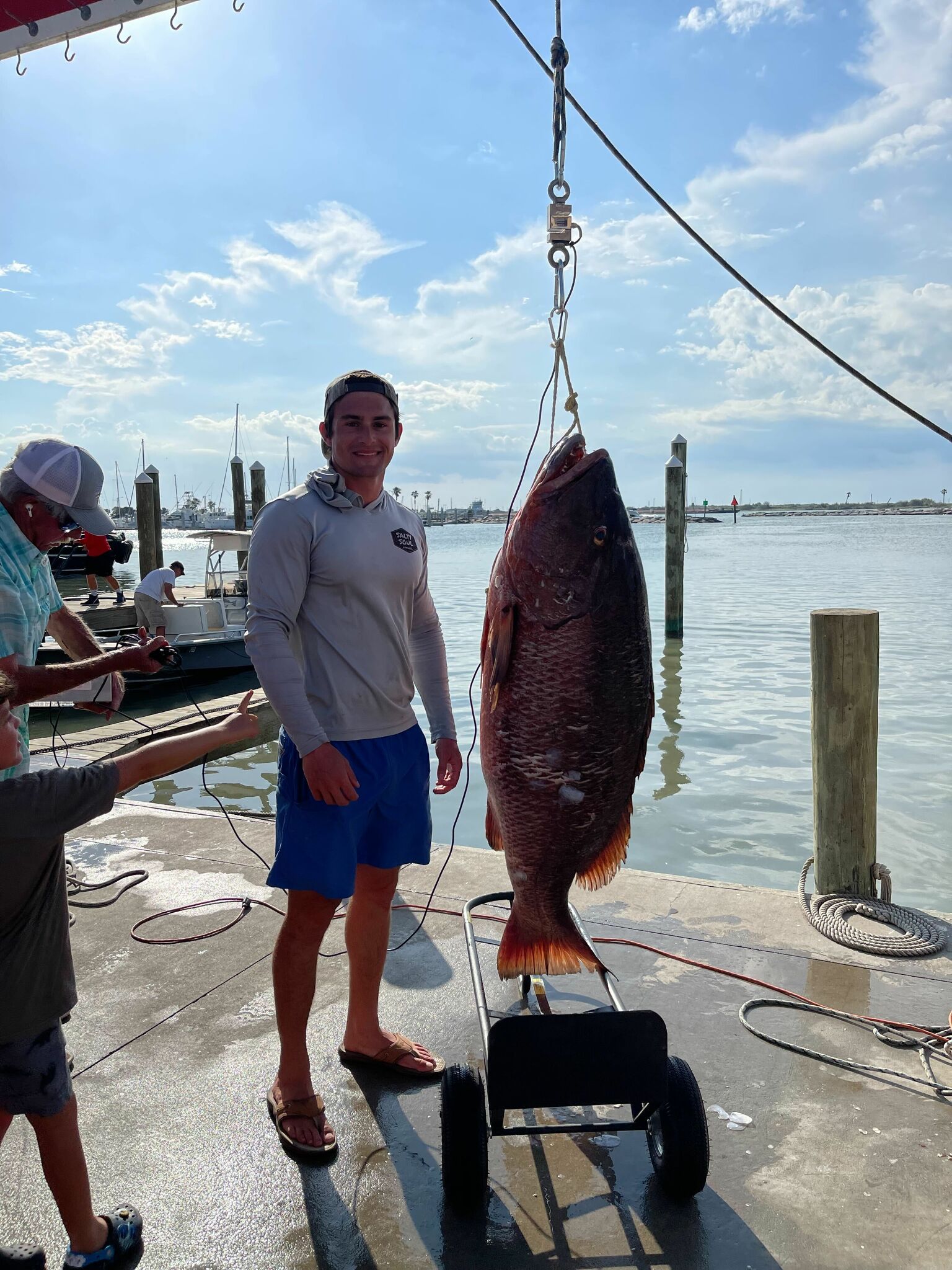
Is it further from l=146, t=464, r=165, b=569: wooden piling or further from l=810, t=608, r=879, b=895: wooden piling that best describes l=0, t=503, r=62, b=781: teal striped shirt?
l=146, t=464, r=165, b=569: wooden piling

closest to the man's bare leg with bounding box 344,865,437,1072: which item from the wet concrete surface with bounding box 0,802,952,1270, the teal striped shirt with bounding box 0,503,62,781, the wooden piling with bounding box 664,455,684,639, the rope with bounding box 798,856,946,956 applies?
the wet concrete surface with bounding box 0,802,952,1270

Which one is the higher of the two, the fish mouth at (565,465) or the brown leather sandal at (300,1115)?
the fish mouth at (565,465)

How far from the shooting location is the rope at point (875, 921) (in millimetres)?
4051

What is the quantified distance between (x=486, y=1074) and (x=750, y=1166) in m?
0.97

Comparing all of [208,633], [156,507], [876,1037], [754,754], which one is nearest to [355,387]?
[876,1037]

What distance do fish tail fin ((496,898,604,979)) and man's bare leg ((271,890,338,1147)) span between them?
2.14 feet

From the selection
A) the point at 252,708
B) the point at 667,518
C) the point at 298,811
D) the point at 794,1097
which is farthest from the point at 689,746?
the point at 298,811

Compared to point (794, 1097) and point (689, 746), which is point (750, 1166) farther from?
point (689, 746)

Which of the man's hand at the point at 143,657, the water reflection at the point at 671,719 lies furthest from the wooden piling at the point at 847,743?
the water reflection at the point at 671,719

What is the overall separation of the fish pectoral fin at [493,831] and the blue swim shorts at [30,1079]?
1211mm

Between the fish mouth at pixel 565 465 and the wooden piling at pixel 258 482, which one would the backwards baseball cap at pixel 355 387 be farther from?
the wooden piling at pixel 258 482

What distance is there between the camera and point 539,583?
2.26 m

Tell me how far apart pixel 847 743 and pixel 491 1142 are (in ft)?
10.0

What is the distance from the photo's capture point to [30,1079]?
2.09 metres
